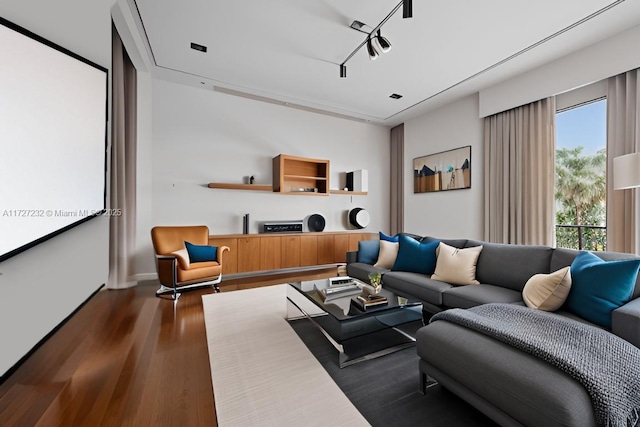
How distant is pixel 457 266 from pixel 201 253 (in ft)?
9.73

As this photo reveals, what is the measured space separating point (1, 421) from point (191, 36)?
335 cm

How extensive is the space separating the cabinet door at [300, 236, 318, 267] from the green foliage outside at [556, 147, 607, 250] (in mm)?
3445

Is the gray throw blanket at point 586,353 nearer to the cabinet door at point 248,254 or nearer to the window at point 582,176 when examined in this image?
the window at point 582,176

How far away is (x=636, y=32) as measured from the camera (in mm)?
2535

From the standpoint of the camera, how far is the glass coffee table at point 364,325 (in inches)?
67.7

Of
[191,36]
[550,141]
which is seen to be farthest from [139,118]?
[550,141]

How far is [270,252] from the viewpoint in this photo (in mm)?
4152

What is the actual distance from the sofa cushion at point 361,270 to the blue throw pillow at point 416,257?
23cm

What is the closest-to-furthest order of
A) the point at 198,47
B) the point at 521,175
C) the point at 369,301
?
the point at 369,301, the point at 198,47, the point at 521,175

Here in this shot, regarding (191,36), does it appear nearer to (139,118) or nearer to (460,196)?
(139,118)

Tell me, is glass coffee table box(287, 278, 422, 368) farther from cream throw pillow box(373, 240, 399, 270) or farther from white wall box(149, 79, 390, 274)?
white wall box(149, 79, 390, 274)

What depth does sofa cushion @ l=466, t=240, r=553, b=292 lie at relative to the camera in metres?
2.12

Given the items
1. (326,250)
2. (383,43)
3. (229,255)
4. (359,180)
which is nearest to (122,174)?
(229,255)

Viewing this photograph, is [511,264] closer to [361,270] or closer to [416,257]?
[416,257]
